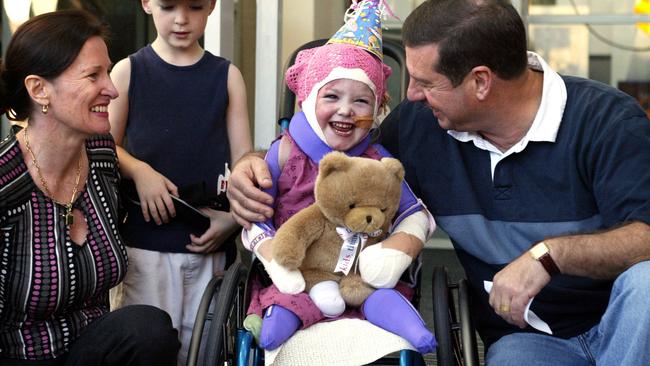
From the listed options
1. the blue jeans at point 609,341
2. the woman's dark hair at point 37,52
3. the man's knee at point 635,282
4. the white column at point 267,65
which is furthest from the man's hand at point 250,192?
the white column at point 267,65

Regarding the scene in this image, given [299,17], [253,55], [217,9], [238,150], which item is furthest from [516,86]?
[299,17]

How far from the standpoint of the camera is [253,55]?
17.0 feet

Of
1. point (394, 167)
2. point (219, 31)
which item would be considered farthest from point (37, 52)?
point (219, 31)

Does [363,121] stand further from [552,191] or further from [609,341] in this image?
[609,341]

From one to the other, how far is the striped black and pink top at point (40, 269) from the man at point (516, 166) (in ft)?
1.43

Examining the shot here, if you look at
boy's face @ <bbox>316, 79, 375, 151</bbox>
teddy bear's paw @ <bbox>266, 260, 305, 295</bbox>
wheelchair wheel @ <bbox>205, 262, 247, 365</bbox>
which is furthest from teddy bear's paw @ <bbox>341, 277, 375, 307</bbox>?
boy's face @ <bbox>316, 79, 375, 151</bbox>

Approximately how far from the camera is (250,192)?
270cm

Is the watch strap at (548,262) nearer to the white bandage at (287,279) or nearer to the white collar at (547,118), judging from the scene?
the white collar at (547,118)

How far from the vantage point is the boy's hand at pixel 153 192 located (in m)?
3.05

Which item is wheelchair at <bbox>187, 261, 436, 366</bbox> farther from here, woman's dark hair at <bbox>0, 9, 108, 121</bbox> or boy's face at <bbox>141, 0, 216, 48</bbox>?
boy's face at <bbox>141, 0, 216, 48</bbox>

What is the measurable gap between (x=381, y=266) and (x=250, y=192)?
1.36ft

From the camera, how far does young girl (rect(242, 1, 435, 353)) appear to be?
8.32 feet

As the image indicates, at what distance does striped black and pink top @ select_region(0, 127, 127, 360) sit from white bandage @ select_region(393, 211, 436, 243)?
816mm

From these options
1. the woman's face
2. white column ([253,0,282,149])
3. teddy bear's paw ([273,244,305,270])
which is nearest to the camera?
teddy bear's paw ([273,244,305,270])
